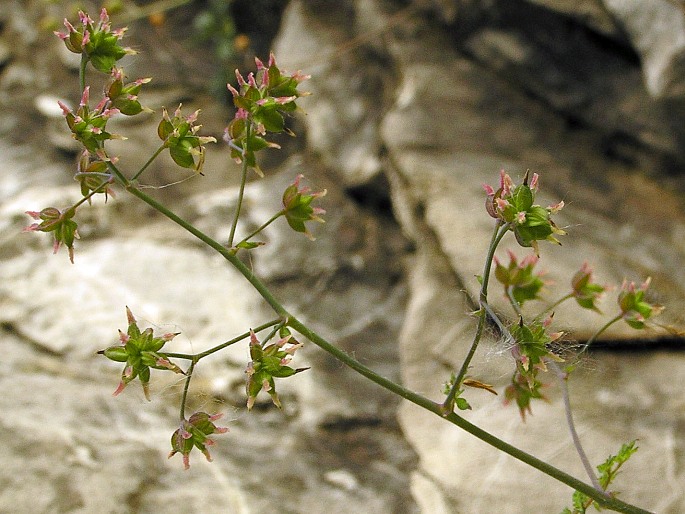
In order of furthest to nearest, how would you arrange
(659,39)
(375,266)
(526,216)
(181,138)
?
1. (375,266)
2. (659,39)
3. (181,138)
4. (526,216)

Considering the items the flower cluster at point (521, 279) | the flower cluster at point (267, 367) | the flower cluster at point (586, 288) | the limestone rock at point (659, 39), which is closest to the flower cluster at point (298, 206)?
the flower cluster at point (267, 367)

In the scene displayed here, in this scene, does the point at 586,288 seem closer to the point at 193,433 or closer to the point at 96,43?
the point at 193,433

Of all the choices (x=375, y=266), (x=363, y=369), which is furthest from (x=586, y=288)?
(x=375, y=266)

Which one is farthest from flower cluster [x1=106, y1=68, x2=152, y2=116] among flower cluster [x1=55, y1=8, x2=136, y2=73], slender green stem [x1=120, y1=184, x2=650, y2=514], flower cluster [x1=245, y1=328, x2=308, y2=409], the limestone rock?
the limestone rock

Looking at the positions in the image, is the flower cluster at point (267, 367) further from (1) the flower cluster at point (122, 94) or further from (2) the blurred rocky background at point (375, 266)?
(2) the blurred rocky background at point (375, 266)

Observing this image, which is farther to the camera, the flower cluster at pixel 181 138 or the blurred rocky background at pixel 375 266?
the blurred rocky background at pixel 375 266

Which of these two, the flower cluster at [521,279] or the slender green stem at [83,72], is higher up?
the slender green stem at [83,72]
